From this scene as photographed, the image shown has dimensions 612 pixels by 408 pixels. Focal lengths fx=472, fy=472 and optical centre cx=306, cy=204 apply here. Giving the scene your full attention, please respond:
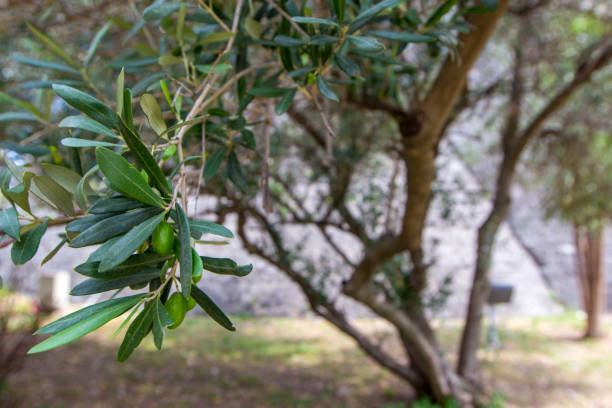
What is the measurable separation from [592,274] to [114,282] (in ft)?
25.1

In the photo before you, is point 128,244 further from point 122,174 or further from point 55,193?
point 55,193

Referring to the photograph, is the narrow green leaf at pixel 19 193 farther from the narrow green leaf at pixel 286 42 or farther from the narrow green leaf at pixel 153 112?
the narrow green leaf at pixel 286 42

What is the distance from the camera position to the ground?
14.8ft

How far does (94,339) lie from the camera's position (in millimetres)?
6625

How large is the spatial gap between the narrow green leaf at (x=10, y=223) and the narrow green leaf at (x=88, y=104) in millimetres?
205

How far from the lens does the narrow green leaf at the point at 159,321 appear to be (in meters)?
0.67

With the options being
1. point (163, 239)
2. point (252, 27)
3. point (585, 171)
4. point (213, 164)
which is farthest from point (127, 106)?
point (585, 171)

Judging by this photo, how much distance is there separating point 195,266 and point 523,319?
8.57 metres

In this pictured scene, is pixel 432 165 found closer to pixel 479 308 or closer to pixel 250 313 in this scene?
pixel 479 308

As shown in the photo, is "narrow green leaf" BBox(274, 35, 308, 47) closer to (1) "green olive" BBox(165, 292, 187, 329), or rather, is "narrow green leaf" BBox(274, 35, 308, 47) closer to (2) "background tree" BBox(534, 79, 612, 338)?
(1) "green olive" BBox(165, 292, 187, 329)

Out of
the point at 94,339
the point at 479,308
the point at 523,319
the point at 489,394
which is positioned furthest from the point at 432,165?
the point at 523,319

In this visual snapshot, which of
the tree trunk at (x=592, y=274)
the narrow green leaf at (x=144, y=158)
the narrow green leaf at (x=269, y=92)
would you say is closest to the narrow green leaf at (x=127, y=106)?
the narrow green leaf at (x=144, y=158)

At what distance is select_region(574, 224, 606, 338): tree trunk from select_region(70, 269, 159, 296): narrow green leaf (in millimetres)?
6941

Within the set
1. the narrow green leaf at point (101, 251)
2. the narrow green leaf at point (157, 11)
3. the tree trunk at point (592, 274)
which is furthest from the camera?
the tree trunk at point (592, 274)
